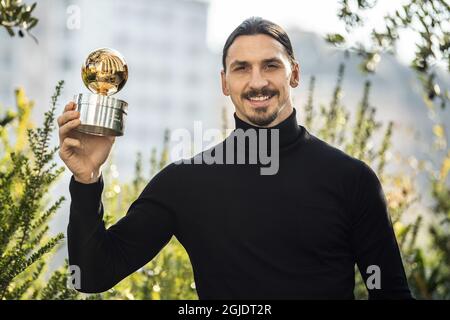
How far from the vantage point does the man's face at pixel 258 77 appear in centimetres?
268

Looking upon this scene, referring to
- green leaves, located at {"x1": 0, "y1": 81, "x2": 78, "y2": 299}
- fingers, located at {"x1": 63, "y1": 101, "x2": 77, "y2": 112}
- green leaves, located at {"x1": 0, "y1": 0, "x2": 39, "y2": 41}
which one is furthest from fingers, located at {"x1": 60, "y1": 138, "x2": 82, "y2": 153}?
green leaves, located at {"x1": 0, "y1": 0, "x2": 39, "y2": 41}

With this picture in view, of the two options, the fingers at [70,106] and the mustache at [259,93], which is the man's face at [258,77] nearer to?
the mustache at [259,93]

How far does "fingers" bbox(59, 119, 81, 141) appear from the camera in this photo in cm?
241

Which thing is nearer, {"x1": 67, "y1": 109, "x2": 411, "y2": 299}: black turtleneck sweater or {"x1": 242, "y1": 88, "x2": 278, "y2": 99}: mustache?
{"x1": 67, "y1": 109, "x2": 411, "y2": 299}: black turtleneck sweater

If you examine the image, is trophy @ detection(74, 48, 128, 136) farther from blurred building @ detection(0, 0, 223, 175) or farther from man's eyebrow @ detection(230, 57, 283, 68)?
blurred building @ detection(0, 0, 223, 175)

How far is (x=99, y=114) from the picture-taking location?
8.20 feet

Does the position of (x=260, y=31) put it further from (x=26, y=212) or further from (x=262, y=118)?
(x=26, y=212)

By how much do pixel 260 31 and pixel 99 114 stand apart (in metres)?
0.66

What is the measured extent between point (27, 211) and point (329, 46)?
5.49 feet

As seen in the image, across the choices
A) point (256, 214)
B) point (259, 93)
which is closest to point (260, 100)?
point (259, 93)

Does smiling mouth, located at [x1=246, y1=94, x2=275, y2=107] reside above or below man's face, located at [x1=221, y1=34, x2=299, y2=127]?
below

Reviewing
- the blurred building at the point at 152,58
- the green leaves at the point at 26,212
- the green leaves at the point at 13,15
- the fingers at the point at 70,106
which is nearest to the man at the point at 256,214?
the fingers at the point at 70,106

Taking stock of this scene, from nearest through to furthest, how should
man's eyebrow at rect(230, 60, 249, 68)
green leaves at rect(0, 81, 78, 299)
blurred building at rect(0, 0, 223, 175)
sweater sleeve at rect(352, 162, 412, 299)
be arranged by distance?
1. sweater sleeve at rect(352, 162, 412, 299)
2. man's eyebrow at rect(230, 60, 249, 68)
3. green leaves at rect(0, 81, 78, 299)
4. blurred building at rect(0, 0, 223, 175)
